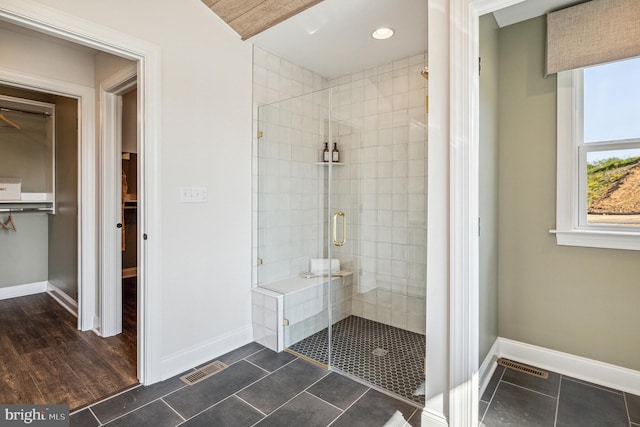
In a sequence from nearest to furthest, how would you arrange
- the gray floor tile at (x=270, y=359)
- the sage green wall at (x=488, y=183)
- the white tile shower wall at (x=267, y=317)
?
1. the sage green wall at (x=488, y=183)
2. the gray floor tile at (x=270, y=359)
3. the white tile shower wall at (x=267, y=317)

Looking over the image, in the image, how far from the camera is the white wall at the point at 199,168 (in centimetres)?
214

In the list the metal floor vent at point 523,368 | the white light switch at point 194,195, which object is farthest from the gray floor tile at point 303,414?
the white light switch at point 194,195

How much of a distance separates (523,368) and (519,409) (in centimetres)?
54

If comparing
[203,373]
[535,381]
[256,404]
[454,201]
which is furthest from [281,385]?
[535,381]

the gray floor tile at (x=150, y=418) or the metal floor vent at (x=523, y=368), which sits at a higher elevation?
the metal floor vent at (x=523, y=368)

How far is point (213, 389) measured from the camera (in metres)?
2.01

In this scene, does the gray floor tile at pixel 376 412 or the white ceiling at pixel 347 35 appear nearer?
the gray floor tile at pixel 376 412

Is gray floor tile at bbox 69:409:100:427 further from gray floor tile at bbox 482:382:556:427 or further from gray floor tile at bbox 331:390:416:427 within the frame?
gray floor tile at bbox 482:382:556:427

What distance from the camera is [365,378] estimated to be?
2119mm

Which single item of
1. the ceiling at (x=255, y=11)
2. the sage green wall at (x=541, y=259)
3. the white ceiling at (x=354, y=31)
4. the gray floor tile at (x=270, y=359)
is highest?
the ceiling at (x=255, y=11)

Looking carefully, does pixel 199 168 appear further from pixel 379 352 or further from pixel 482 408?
pixel 482 408

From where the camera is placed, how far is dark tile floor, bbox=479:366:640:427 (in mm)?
1721

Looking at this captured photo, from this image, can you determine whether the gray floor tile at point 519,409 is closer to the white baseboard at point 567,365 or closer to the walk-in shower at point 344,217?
the white baseboard at point 567,365

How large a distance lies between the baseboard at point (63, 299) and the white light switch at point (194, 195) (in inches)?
82.8
